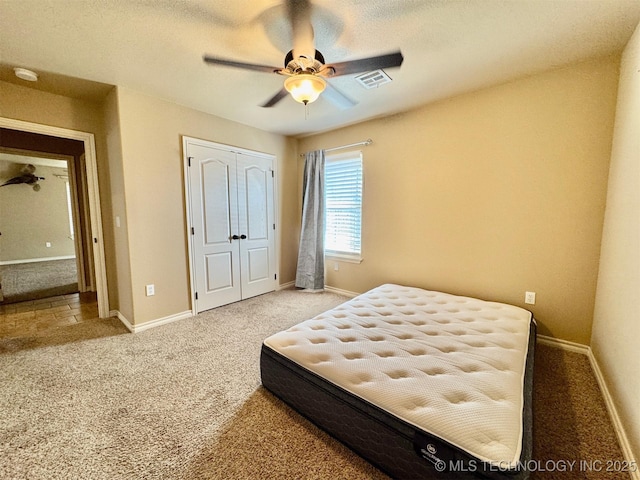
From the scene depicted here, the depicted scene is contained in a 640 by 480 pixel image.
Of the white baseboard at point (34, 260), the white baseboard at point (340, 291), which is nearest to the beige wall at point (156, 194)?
the white baseboard at point (340, 291)

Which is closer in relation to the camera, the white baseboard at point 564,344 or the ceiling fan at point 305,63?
the ceiling fan at point 305,63

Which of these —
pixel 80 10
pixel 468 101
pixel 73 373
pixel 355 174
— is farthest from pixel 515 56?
pixel 73 373

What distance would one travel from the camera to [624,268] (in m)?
1.59

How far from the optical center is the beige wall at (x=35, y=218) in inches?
239

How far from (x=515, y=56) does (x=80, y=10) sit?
9.84 feet

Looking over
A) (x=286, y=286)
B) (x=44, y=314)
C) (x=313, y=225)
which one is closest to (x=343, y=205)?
(x=313, y=225)

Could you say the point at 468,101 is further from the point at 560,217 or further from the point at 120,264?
the point at 120,264

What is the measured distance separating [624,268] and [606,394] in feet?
2.75

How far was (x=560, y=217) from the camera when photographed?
224cm

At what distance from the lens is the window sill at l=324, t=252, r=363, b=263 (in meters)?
3.69

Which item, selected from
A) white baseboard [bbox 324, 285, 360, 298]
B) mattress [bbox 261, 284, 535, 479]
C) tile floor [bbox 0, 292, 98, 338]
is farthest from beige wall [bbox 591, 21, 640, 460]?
tile floor [bbox 0, 292, 98, 338]

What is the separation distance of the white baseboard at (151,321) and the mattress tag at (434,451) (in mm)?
2835

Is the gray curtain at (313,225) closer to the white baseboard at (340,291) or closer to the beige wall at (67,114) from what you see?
the white baseboard at (340,291)

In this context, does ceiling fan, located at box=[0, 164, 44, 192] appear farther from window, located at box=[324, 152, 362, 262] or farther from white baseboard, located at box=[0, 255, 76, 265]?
window, located at box=[324, 152, 362, 262]
